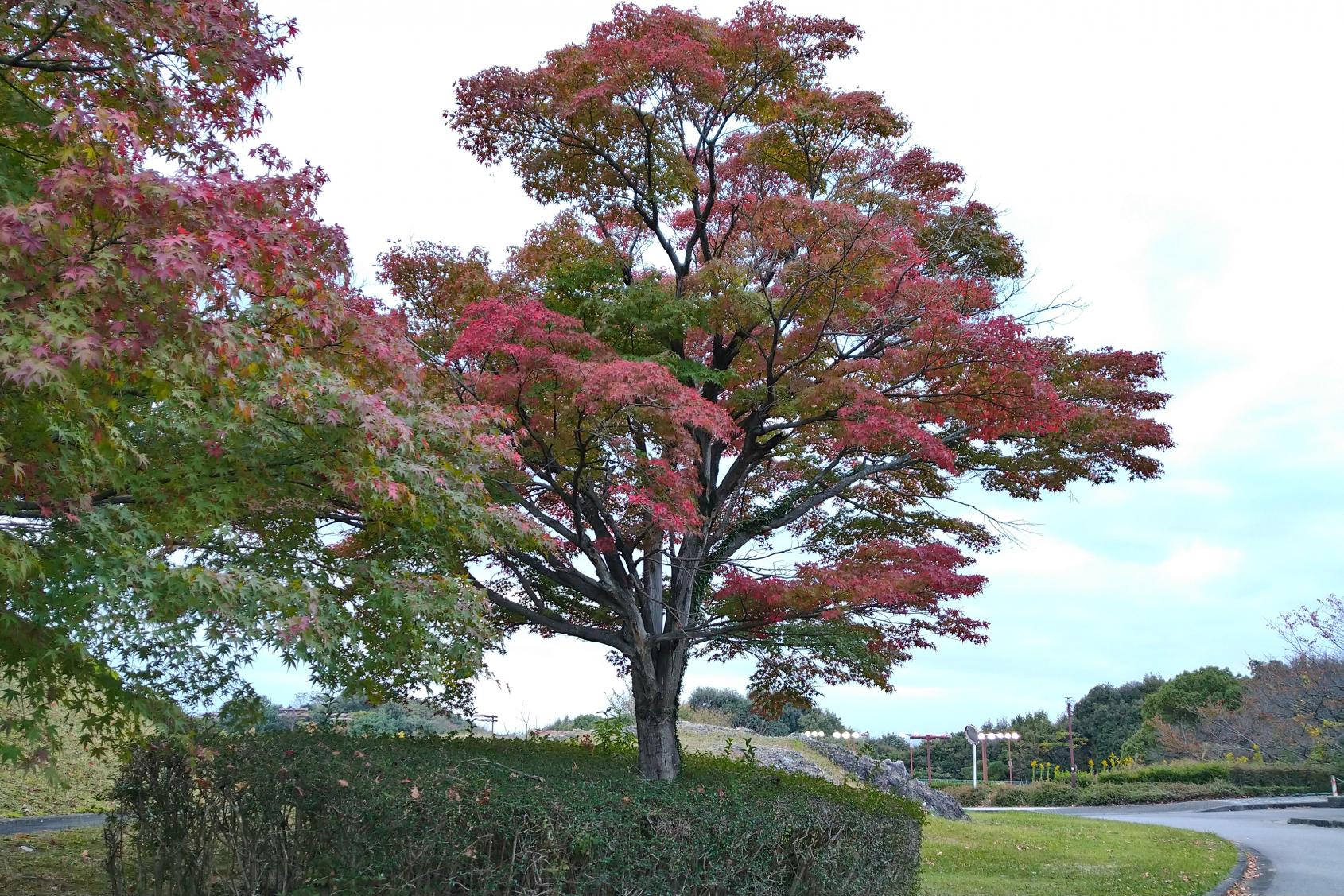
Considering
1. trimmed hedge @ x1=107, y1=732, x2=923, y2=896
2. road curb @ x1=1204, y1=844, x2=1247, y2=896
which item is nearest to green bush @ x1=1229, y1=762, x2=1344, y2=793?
road curb @ x1=1204, y1=844, x2=1247, y2=896

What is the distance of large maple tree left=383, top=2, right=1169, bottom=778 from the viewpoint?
9.55 m

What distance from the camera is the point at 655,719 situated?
35.6ft

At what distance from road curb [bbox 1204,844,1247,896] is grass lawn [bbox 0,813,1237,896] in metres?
0.10

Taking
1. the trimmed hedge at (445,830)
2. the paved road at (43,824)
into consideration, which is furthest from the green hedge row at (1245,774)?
the paved road at (43,824)

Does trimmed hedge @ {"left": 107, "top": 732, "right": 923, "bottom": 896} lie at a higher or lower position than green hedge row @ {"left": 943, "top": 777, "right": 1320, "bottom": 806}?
higher

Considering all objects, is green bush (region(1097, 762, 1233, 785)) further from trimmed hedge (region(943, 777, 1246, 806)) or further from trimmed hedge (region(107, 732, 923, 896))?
trimmed hedge (region(107, 732, 923, 896))

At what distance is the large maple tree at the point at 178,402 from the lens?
4695mm

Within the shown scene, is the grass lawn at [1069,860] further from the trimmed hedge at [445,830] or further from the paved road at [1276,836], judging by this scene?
the trimmed hedge at [445,830]

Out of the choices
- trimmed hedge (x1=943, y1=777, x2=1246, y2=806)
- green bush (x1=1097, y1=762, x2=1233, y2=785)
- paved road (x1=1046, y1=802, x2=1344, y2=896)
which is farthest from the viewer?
green bush (x1=1097, y1=762, x2=1233, y2=785)

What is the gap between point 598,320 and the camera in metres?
10.9

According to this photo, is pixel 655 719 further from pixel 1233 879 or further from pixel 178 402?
pixel 1233 879

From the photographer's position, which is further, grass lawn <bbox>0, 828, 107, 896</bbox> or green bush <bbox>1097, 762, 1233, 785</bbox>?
green bush <bbox>1097, 762, 1233, 785</bbox>

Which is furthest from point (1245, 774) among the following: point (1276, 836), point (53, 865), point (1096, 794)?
point (53, 865)

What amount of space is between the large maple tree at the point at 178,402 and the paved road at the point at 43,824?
5.49 m
